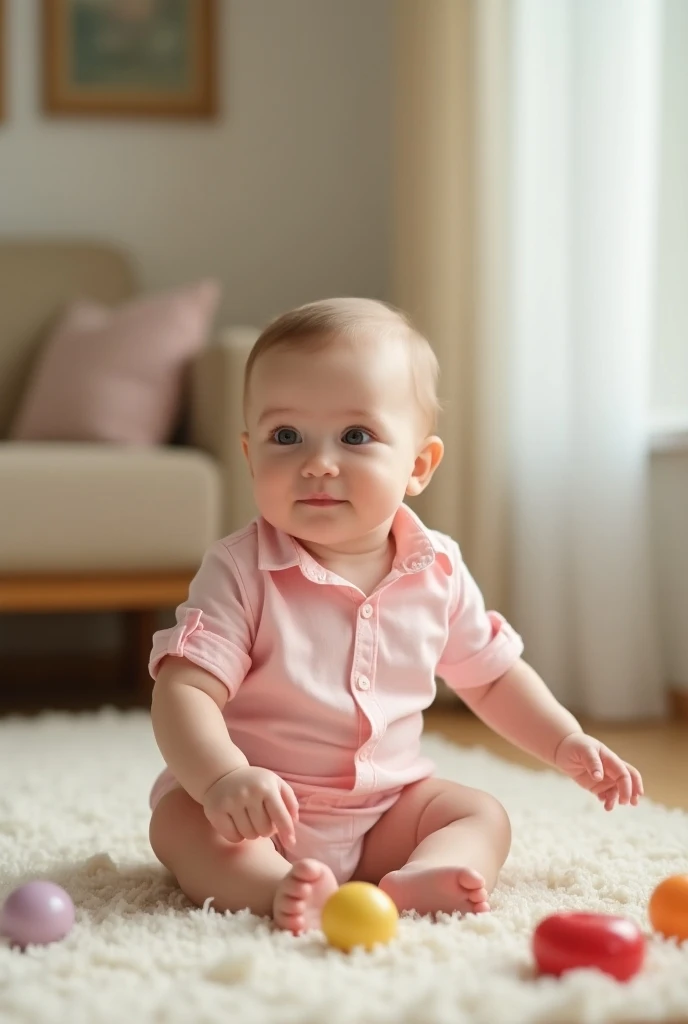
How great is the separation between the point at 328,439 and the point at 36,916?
1.41 ft

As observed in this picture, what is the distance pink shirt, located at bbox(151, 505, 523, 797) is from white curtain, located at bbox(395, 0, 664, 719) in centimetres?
111

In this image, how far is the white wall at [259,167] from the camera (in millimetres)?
3074

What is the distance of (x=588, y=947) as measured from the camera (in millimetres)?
807

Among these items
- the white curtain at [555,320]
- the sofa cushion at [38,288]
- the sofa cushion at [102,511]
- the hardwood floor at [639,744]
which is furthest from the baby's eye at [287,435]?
the sofa cushion at [38,288]

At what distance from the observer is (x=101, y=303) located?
2.89 m

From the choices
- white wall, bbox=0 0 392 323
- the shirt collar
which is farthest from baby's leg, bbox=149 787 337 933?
white wall, bbox=0 0 392 323

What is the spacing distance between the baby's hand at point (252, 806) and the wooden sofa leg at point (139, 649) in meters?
1.65

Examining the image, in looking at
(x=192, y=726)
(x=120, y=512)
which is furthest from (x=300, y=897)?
(x=120, y=512)

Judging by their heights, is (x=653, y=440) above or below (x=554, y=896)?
above

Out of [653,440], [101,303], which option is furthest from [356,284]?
[653,440]

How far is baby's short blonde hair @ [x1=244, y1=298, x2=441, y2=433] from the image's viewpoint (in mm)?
1092

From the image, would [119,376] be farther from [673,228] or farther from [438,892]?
[438,892]

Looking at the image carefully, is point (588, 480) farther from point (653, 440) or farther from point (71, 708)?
point (71, 708)

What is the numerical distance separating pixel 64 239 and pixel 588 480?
142 centimetres
